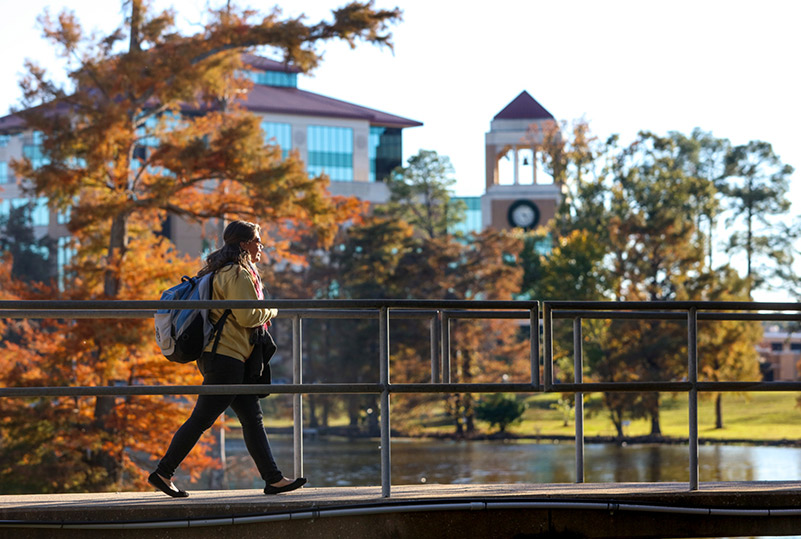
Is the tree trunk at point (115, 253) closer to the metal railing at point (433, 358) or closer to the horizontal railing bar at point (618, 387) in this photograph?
the metal railing at point (433, 358)

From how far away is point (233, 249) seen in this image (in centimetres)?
669

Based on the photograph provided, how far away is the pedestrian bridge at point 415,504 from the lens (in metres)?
5.94

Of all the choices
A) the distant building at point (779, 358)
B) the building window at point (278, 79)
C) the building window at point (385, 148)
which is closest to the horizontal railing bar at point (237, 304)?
the distant building at point (779, 358)

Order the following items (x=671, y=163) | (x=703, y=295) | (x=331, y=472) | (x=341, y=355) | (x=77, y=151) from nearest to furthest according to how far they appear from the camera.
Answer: (x=77, y=151)
(x=331, y=472)
(x=703, y=295)
(x=341, y=355)
(x=671, y=163)

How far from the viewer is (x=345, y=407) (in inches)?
2317

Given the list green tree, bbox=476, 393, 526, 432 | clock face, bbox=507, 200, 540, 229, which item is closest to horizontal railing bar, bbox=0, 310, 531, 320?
green tree, bbox=476, 393, 526, 432

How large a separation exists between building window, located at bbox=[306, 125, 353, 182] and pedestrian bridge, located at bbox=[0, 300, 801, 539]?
264 feet

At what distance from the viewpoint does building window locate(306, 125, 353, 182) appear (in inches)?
3423

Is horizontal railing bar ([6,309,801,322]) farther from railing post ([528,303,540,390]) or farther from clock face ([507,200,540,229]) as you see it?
clock face ([507,200,540,229])

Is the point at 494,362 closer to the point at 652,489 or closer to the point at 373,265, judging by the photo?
the point at 373,265

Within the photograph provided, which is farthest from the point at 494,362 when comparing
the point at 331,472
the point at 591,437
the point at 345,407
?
the point at 331,472

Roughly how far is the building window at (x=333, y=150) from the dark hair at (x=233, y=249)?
3160 inches

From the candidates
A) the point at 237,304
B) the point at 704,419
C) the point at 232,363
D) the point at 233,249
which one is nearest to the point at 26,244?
the point at 704,419

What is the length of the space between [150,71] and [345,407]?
3531cm
